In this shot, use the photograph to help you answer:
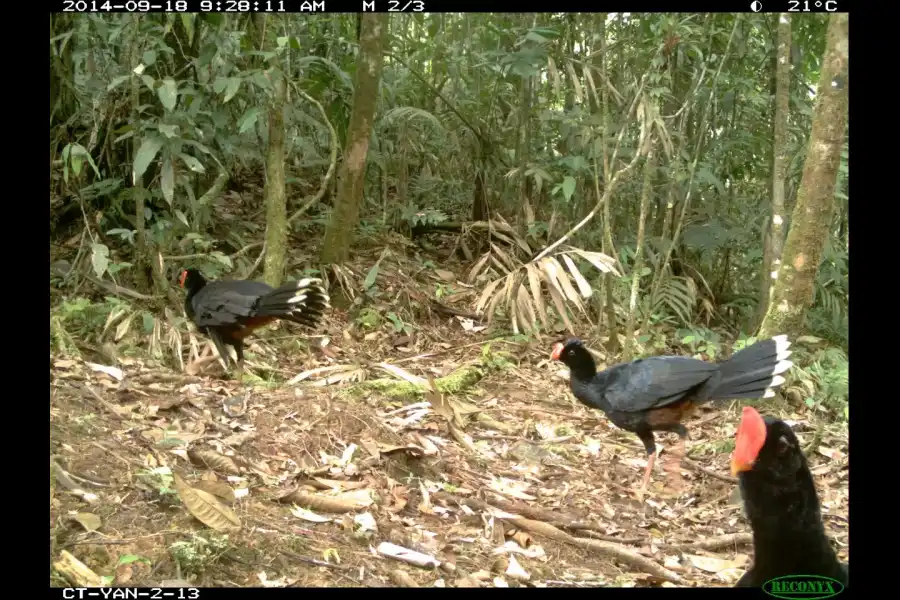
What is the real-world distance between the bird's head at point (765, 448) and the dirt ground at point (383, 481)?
1.80 feet

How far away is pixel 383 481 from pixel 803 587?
5.18 ft

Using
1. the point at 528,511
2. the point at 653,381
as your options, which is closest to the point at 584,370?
the point at 653,381

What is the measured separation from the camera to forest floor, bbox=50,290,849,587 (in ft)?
7.30

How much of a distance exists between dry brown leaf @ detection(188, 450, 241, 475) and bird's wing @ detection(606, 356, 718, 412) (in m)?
1.62

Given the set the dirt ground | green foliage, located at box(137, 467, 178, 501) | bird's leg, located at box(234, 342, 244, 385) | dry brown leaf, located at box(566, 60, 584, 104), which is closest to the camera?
the dirt ground

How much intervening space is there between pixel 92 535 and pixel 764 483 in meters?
1.97

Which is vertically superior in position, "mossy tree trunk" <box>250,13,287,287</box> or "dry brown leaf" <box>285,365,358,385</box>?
"mossy tree trunk" <box>250,13,287,287</box>

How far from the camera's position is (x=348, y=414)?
129 inches

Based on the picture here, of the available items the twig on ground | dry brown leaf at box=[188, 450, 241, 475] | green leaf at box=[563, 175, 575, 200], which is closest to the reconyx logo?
the twig on ground

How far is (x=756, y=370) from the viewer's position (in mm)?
2709

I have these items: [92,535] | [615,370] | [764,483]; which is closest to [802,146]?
[615,370]

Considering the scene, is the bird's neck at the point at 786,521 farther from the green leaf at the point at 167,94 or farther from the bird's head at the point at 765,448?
the green leaf at the point at 167,94

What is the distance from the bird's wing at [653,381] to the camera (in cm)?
296

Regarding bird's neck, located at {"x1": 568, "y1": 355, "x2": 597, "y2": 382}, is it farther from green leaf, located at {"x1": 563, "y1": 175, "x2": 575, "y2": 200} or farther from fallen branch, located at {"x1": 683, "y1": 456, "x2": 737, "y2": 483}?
green leaf, located at {"x1": 563, "y1": 175, "x2": 575, "y2": 200}
